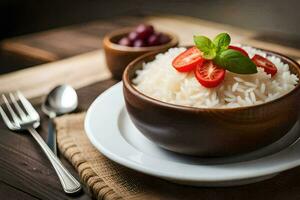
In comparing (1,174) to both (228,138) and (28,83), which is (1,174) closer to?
(228,138)

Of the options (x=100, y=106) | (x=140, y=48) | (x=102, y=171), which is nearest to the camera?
(x=102, y=171)

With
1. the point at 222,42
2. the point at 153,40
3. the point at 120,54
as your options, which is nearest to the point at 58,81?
the point at 120,54


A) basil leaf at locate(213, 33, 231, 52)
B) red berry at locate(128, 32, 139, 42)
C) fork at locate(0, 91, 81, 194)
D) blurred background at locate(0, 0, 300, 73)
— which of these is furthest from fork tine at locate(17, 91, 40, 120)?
blurred background at locate(0, 0, 300, 73)

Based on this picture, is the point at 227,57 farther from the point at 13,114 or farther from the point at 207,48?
the point at 13,114

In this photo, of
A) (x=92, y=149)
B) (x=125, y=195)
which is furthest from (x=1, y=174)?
(x=125, y=195)

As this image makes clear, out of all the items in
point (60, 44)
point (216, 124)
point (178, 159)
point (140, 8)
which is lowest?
point (140, 8)

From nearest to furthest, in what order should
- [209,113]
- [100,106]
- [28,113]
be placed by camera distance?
[209,113], [100,106], [28,113]

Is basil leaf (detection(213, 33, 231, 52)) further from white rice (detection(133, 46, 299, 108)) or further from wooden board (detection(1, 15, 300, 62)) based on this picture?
wooden board (detection(1, 15, 300, 62))
